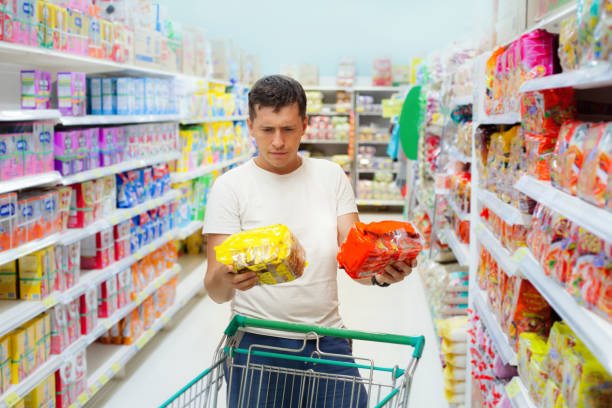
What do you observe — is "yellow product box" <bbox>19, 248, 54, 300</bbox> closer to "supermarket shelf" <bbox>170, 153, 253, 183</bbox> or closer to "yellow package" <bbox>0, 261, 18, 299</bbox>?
"yellow package" <bbox>0, 261, 18, 299</bbox>

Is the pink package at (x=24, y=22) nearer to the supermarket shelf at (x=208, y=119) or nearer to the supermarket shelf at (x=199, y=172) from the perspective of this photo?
the supermarket shelf at (x=199, y=172)

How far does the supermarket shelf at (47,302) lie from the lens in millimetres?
2712

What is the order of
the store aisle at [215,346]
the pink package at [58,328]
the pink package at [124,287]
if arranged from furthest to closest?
the pink package at [124,287]
the store aisle at [215,346]
the pink package at [58,328]

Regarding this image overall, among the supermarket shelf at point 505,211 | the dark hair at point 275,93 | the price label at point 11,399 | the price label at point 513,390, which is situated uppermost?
the dark hair at point 275,93

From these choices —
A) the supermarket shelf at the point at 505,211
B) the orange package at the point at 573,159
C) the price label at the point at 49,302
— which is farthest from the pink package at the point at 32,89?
the orange package at the point at 573,159

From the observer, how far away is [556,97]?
1.92 metres

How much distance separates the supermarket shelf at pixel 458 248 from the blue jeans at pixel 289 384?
69.8 inches

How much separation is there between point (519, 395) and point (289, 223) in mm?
948

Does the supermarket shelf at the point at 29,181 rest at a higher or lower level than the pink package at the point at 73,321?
higher

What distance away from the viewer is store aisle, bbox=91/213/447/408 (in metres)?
3.75

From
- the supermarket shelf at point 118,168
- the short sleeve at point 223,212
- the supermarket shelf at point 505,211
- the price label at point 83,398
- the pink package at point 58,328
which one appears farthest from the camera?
the price label at point 83,398

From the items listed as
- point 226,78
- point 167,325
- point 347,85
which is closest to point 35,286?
point 167,325

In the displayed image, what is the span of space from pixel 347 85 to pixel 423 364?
7016 mm

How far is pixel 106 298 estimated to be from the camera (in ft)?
12.3
